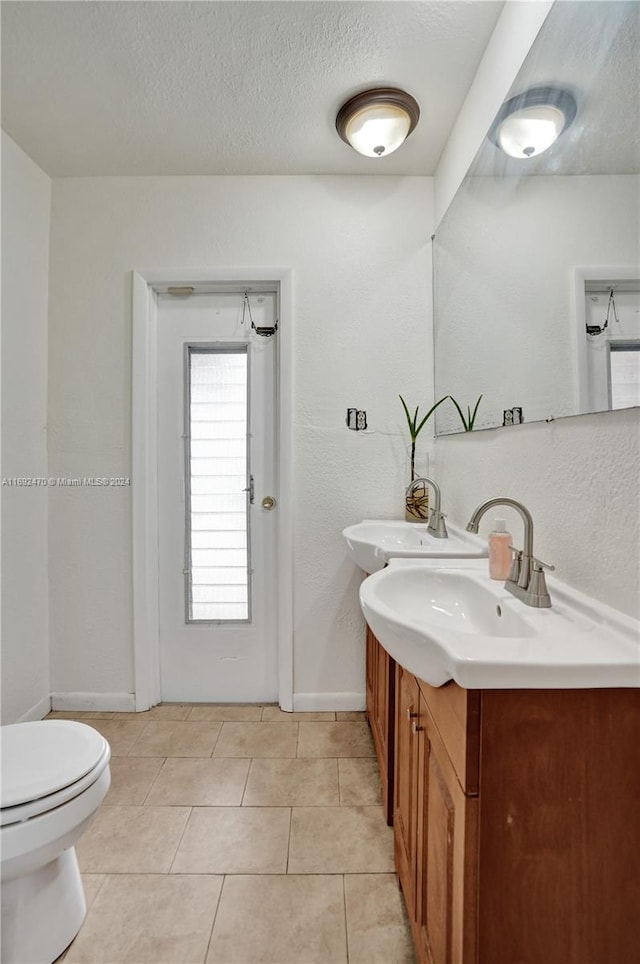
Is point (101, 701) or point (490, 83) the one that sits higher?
point (490, 83)

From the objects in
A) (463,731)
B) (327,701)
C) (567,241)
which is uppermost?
(567,241)

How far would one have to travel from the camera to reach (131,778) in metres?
1.80

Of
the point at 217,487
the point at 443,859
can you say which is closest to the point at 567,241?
the point at 443,859

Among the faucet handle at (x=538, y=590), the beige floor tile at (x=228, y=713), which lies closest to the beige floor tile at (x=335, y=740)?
the beige floor tile at (x=228, y=713)

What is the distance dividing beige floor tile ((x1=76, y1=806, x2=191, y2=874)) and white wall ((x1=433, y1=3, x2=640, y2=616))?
1.44m

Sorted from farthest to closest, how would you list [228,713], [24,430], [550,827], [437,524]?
1. [228,713]
2. [24,430]
3. [437,524]
4. [550,827]

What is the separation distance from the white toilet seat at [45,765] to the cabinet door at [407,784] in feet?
2.59

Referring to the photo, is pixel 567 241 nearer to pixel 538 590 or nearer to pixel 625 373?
pixel 625 373

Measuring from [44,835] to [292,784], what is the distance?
921 millimetres

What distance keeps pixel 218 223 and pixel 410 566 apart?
1.91 metres

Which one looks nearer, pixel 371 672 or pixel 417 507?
pixel 371 672

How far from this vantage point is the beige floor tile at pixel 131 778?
169 centimetres

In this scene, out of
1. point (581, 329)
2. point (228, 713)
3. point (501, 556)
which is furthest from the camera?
point (228, 713)

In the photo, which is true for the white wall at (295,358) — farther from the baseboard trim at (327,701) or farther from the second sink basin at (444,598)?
the second sink basin at (444,598)
